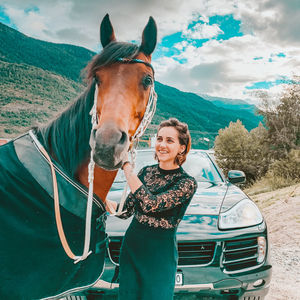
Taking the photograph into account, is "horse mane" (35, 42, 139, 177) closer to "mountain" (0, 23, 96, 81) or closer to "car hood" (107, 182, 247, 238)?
"car hood" (107, 182, 247, 238)

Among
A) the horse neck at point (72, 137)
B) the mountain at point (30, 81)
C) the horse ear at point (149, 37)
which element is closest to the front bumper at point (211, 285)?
the horse neck at point (72, 137)

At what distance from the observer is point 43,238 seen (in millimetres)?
1062

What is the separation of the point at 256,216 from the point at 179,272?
0.94m

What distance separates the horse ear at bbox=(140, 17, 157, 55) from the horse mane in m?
0.13

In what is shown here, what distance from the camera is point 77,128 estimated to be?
1307 mm

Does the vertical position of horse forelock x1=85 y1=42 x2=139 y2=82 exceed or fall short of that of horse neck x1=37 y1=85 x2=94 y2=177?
it exceeds it

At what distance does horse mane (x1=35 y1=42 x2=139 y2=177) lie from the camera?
128 centimetres

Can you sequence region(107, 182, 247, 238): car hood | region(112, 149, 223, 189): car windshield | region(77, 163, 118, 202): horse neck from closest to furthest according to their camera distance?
region(77, 163, 118, 202): horse neck
region(107, 182, 247, 238): car hood
region(112, 149, 223, 189): car windshield

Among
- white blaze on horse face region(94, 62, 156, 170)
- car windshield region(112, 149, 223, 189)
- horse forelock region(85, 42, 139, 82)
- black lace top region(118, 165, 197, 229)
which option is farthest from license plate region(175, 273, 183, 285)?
horse forelock region(85, 42, 139, 82)

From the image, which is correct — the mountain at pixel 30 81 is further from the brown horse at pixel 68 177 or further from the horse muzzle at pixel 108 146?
the horse muzzle at pixel 108 146

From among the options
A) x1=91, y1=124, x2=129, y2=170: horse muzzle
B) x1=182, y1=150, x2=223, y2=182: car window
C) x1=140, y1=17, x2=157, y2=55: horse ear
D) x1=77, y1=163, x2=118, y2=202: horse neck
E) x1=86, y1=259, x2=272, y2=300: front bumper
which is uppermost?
x1=140, y1=17, x2=157, y2=55: horse ear

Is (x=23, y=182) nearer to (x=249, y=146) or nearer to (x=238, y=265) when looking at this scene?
(x=238, y=265)

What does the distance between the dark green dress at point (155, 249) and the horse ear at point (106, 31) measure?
102cm

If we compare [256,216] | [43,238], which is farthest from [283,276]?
[43,238]
